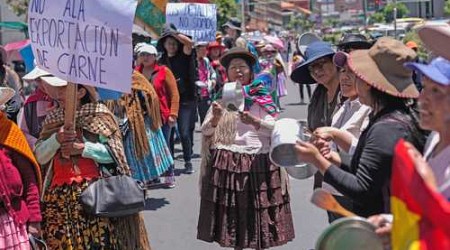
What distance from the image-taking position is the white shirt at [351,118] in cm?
451

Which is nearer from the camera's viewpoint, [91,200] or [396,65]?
[396,65]

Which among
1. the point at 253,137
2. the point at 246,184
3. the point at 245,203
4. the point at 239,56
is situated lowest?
the point at 245,203

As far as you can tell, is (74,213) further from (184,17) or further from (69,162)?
(184,17)

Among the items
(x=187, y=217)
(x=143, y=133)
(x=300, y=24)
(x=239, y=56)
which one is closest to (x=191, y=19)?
(x=143, y=133)

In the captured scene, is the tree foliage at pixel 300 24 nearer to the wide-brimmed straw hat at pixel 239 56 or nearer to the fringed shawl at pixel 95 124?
the wide-brimmed straw hat at pixel 239 56

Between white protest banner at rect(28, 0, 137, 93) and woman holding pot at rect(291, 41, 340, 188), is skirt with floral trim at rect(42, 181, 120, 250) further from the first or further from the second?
woman holding pot at rect(291, 41, 340, 188)

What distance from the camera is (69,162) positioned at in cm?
465

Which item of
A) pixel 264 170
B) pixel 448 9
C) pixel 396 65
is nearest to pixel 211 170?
pixel 264 170

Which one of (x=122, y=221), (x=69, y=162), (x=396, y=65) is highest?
(x=396, y=65)

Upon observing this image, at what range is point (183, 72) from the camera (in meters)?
10.3

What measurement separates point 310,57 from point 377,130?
79.8 inches

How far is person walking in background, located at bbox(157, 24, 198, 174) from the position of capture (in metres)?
10.0

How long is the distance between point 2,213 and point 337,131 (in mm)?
1714

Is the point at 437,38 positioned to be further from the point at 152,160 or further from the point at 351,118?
the point at 152,160
